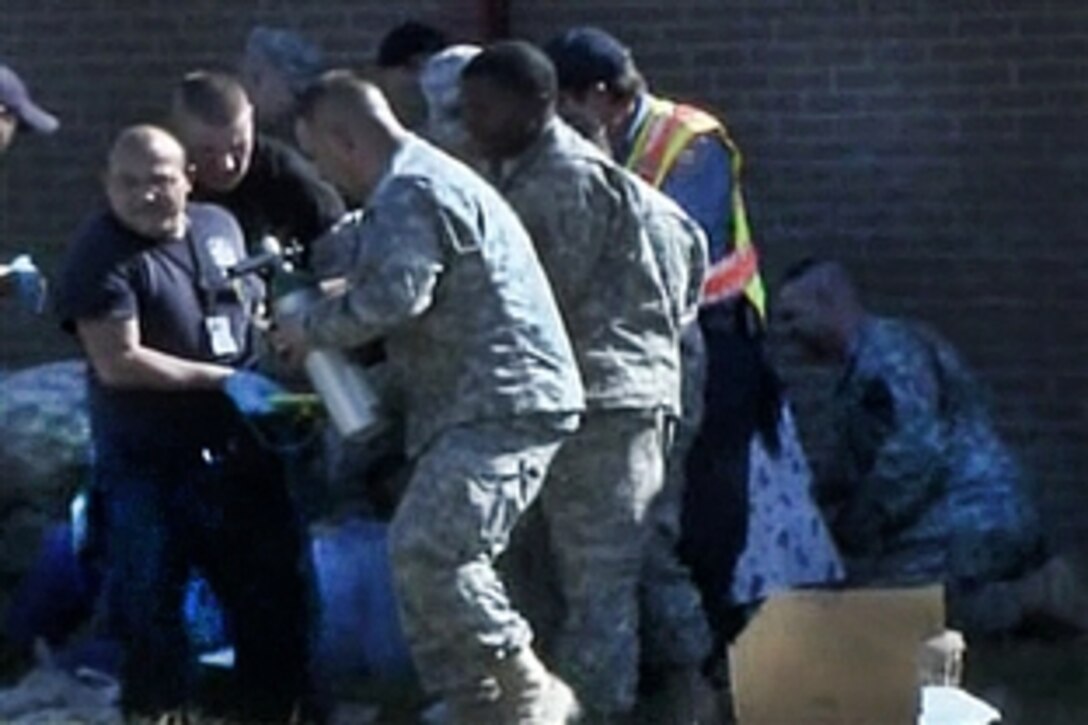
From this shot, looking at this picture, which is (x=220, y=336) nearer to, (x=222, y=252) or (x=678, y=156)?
(x=222, y=252)

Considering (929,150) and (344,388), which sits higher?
(344,388)

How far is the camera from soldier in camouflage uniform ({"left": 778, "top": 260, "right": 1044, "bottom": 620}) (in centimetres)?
1188

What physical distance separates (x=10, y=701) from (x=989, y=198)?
3.80 meters

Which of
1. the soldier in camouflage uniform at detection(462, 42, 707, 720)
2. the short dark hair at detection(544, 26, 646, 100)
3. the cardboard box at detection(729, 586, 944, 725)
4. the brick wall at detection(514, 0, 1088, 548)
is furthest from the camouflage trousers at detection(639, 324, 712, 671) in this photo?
the brick wall at detection(514, 0, 1088, 548)

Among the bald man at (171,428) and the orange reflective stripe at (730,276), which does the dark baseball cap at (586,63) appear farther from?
the bald man at (171,428)

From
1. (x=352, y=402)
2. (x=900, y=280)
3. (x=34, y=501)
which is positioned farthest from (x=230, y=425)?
(x=900, y=280)

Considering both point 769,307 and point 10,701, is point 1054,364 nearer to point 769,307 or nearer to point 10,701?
point 769,307

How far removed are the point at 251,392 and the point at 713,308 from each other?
153 centimetres

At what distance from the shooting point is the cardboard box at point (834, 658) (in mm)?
8875

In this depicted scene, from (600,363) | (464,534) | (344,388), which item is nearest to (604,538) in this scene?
(600,363)

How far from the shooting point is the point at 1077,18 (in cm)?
1257

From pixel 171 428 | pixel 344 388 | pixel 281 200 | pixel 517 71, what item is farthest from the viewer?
pixel 281 200

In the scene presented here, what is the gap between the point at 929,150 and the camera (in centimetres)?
1276

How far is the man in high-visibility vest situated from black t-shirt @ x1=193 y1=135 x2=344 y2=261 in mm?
787
